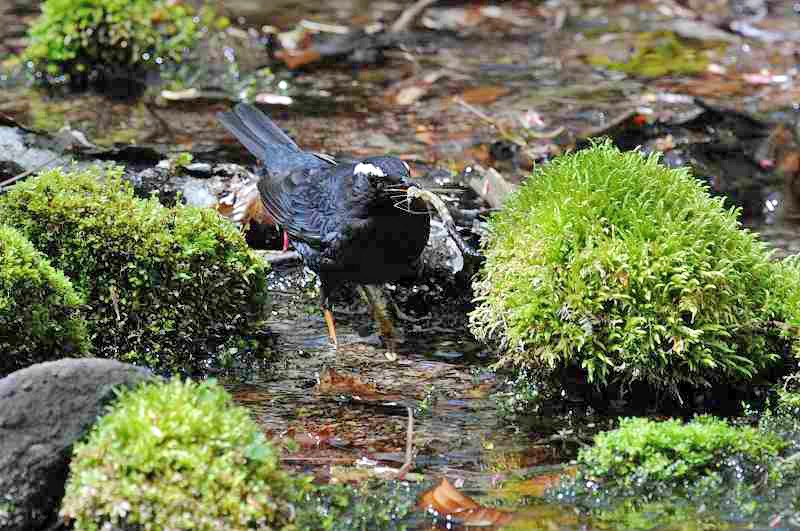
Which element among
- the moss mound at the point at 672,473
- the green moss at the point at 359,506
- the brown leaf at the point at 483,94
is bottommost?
the green moss at the point at 359,506

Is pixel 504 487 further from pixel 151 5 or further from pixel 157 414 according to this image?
pixel 151 5

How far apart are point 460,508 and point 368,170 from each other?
219 centimetres

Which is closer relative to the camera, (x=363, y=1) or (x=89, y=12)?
(x=89, y=12)

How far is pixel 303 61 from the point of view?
10.9 m

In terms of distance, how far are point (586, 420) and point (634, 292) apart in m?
0.62

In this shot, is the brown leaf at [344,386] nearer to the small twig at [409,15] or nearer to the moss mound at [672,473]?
the moss mound at [672,473]

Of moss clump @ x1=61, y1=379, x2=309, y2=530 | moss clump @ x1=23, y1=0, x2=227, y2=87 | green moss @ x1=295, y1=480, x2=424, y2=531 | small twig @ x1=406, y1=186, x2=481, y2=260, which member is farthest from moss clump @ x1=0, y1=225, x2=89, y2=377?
moss clump @ x1=23, y1=0, x2=227, y2=87

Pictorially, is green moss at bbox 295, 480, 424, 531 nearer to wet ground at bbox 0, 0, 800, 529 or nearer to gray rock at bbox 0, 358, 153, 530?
wet ground at bbox 0, 0, 800, 529

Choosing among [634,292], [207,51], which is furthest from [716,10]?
[634,292]

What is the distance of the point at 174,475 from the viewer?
3.70 m

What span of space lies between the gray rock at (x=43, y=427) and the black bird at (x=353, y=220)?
6.80 ft

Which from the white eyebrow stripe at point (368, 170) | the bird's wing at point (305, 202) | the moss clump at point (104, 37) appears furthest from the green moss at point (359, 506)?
the moss clump at point (104, 37)

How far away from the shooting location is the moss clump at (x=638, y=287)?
4855 millimetres

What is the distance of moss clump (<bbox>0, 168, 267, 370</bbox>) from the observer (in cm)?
532
